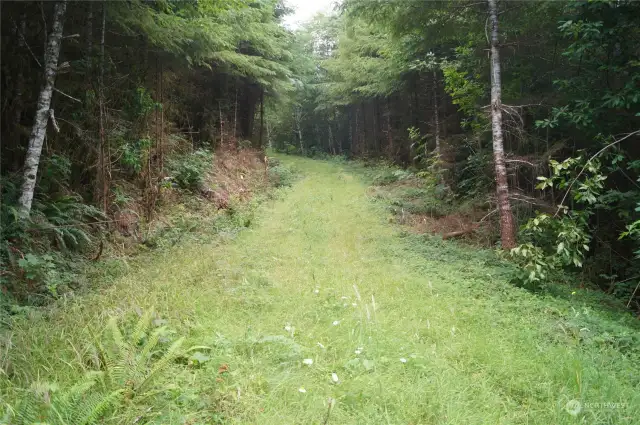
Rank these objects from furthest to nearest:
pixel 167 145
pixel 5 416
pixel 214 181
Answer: pixel 214 181
pixel 167 145
pixel 5 416

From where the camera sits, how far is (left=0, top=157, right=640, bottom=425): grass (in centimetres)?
296

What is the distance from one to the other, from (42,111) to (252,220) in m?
6.01

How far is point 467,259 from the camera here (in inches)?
295

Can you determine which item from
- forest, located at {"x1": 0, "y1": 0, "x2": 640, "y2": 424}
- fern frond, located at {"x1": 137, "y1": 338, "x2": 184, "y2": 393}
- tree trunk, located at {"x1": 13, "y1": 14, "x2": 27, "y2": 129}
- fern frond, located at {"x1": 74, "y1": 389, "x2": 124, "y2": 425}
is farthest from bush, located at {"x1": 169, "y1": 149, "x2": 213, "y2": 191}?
fern frond, located at {"x1": 74, "y1": 389, "x2": 124, "y2": 425}

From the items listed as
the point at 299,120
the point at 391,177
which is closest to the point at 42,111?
the point at 391,177

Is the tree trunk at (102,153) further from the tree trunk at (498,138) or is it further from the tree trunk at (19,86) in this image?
the tree trunk at (498,138)

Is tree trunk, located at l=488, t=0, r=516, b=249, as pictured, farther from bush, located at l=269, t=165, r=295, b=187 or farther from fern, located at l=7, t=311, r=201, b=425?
bush, located at l=269, t=165, r=295, b=187

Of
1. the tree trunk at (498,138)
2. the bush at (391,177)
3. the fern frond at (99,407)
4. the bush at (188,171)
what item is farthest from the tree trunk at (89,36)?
the bush at (391,177)

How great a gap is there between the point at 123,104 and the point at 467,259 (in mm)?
8985

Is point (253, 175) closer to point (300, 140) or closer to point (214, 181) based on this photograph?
point (214, 181)

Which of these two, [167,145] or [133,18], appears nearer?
[133,18]

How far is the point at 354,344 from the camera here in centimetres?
392

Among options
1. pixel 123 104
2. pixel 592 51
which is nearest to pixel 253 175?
pixel 123 104

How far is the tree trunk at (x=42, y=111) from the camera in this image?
5.96m
